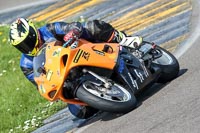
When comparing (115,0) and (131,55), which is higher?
(131,55)

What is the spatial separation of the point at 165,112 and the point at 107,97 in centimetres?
73

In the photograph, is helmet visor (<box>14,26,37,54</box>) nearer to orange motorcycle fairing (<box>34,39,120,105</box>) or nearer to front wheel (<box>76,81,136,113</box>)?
orange motorcycle fairing (<box>34,39,120,105</box>)

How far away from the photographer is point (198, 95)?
7.96 m

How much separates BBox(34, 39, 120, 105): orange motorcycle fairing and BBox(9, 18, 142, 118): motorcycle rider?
0.82 ft

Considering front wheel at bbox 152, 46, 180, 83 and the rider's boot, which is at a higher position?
the rider's boot

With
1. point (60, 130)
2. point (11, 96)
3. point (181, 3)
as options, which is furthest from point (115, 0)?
point (60, 130)

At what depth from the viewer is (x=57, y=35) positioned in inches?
351

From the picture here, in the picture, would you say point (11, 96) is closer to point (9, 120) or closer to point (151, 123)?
point (9, 120)

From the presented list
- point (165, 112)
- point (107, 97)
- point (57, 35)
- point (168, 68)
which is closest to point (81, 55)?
point (107, 97)

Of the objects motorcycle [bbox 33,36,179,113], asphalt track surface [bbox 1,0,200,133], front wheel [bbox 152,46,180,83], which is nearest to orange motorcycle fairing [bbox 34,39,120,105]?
motorcycle [bbox 33,36,179,113]

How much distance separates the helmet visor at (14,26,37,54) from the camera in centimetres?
862

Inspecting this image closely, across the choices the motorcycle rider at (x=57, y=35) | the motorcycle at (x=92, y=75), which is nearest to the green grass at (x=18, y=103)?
the motorcycle rider at (x=57, y=35)

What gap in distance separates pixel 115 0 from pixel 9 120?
17.6 feet

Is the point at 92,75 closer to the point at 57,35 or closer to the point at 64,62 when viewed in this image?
the point at 64,62
